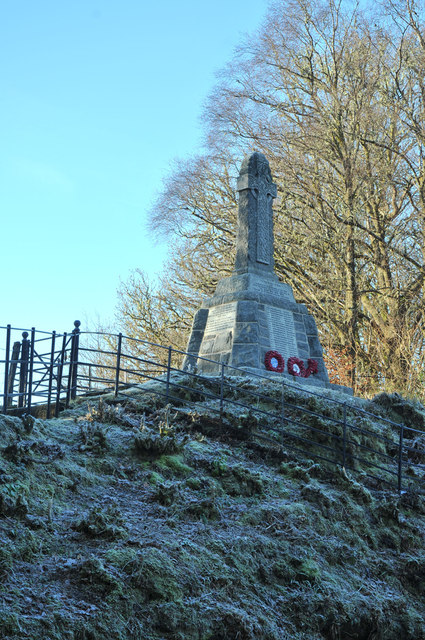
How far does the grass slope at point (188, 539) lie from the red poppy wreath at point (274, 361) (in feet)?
12.8

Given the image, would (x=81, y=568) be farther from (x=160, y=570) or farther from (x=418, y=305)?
(x=418, y=305)

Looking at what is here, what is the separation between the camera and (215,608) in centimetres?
560

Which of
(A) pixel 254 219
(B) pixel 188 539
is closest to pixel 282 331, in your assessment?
(A) pixel 254 219

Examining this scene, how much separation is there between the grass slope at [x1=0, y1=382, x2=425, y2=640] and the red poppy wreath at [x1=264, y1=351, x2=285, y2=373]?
12.8ft

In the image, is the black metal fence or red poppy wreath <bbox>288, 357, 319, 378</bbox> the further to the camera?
red poppy wreath <bbox>288, 357, 319, 378</bbox>

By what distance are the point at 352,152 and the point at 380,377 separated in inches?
251

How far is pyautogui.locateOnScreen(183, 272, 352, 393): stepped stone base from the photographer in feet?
44.0

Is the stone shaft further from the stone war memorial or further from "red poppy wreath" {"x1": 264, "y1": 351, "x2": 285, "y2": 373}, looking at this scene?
"red poppy wreath" {"x1": 264, "y1": 351, "x2": 285, "y2": 373}

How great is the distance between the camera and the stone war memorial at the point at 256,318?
1345 cm

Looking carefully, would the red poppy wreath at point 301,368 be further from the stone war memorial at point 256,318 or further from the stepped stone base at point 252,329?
the stepped stone base at point 252,329

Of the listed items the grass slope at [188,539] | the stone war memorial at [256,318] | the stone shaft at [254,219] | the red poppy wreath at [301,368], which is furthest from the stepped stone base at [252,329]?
the grass slope at [188,539]

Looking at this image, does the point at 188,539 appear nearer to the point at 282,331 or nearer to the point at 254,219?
the point at 282,331

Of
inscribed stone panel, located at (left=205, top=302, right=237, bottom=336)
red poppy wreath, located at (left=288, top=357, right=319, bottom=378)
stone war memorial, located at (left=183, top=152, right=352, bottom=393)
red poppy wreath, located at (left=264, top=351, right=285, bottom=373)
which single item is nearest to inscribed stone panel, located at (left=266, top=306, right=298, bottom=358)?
stone war memorial, located at (left=183, top=152, right=352, bottom=393)

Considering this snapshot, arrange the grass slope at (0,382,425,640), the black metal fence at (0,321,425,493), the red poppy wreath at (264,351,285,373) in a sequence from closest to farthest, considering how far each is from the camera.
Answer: the grass slope at (0,382,425,640), the black metal fence at (0,321,425,493), the red poppy wreath at (264,351,285,373)
